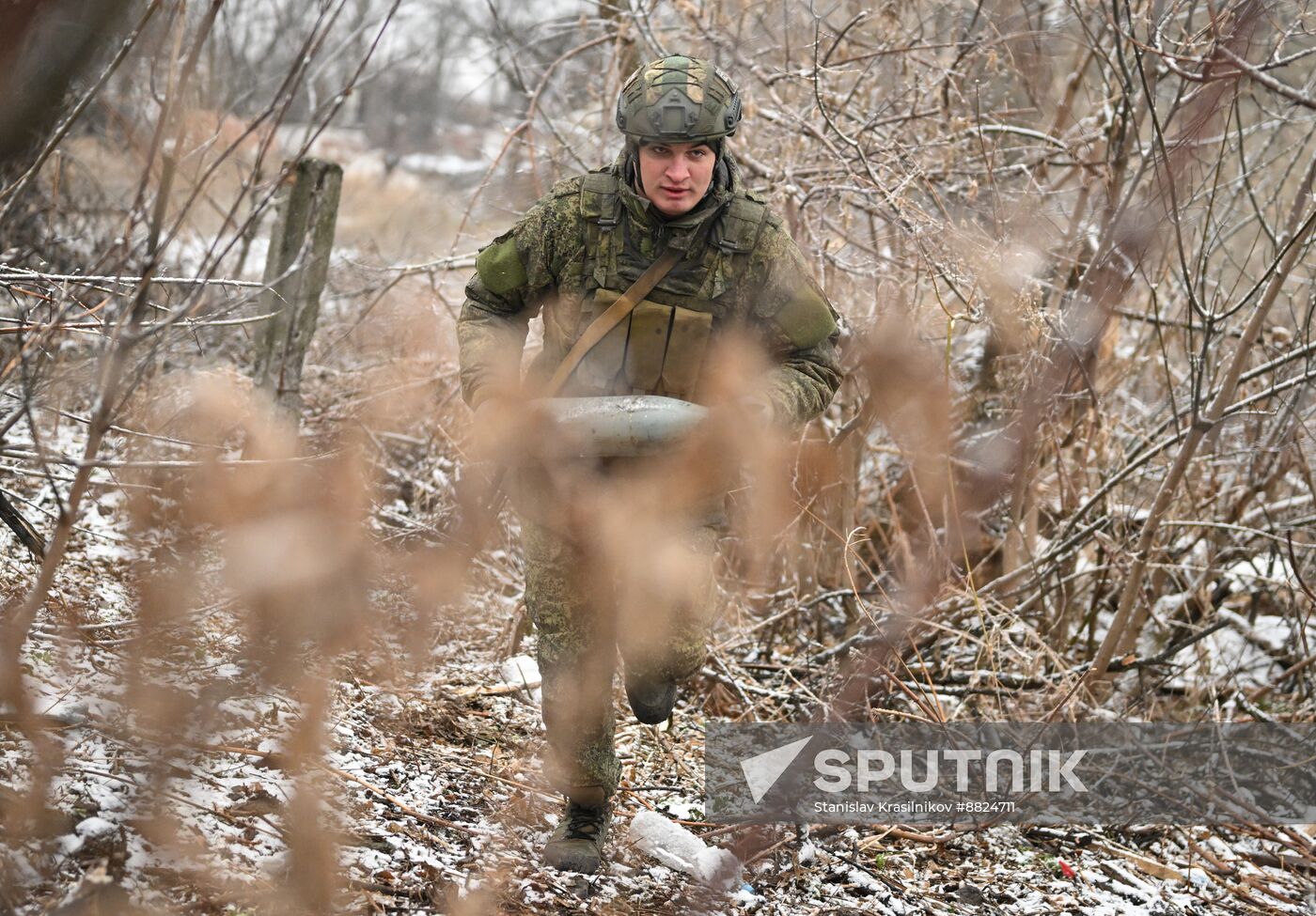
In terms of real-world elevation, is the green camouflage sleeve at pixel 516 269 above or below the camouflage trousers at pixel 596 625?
above

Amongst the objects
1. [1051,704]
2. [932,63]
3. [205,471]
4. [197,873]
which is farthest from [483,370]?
[932,63]

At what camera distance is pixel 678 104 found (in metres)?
2.79

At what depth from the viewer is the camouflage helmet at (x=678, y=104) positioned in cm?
279

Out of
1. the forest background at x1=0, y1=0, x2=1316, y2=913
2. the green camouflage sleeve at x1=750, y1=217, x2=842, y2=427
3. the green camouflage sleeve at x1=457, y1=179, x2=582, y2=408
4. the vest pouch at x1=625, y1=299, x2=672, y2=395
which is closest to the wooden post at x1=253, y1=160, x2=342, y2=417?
the forest background at x1=0, y1=0, x2=1316, y2=913

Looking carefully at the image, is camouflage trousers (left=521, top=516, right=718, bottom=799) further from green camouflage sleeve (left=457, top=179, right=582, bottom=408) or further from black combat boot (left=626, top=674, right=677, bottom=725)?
green camouflage sleeve (left=457, top=179, right=582, bottom=408)

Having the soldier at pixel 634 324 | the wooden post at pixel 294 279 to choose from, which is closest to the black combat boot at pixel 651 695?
the soldier at pixel 634 324

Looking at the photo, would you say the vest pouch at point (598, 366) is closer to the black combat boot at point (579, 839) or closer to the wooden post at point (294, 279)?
the black combat boot at point (579, 839)

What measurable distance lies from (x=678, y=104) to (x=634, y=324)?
0.52m

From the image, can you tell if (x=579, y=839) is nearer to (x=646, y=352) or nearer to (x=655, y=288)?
(x=646, y=352)

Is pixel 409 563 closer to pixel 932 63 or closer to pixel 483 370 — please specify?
pixel 483 370

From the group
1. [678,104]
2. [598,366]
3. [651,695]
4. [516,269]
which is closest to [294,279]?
[516,269]

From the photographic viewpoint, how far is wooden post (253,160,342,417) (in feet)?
15.1

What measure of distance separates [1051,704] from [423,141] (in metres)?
20.4

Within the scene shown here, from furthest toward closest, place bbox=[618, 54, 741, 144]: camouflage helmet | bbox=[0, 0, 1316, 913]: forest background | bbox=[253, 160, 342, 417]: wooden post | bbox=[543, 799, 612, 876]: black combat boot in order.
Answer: bbox=[253, 160, 342, 417]: wooden post
bbox=[543, 799, 612, 876]: black combat boot
bbox=[618, 54, 741, 144]: camouflage helmet
bbox=[0, 0, 1316, 913]: forest background
